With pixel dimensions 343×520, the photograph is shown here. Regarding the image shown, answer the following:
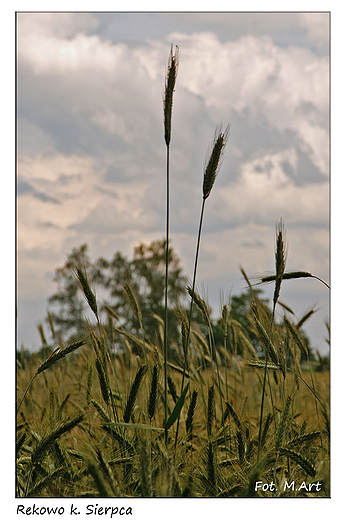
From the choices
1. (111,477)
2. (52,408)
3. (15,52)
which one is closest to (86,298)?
(111,477)

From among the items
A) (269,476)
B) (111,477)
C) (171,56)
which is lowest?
(269,476)

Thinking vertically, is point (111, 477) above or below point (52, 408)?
above

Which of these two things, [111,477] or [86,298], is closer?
[111,477]

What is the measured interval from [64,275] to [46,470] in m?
21.3

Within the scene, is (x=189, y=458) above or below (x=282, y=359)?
below

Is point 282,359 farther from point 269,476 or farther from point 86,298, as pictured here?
point 86,298

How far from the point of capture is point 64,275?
2270 cm

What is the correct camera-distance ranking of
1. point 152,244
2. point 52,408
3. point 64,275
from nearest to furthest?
1. point 52,408
2. point 152,244
3. point 64,275

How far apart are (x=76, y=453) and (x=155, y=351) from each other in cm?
65

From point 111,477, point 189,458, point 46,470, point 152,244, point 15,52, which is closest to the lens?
point 111,477

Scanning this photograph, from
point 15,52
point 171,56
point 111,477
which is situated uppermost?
point 15,52

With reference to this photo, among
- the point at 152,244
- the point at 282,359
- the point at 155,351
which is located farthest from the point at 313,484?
the point at 152,244

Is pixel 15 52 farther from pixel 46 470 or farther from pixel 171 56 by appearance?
pixel 46 470

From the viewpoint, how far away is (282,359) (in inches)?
78.2
